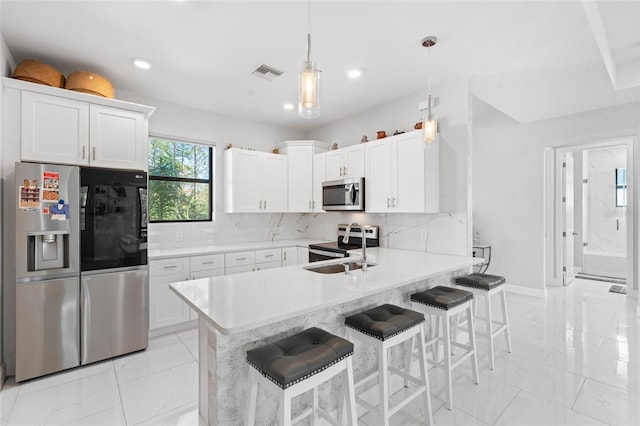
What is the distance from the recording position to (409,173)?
326 centimetres

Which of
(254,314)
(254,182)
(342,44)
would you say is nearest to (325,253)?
(254,182)

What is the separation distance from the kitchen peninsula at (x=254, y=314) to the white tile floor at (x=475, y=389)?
64 centimetres

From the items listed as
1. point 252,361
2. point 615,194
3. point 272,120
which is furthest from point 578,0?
point 615,194

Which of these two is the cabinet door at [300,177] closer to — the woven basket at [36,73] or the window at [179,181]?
the window at [179,181]

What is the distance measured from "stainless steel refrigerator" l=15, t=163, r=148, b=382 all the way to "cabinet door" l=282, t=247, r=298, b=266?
1765mm

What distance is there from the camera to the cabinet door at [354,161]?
379 centimetres

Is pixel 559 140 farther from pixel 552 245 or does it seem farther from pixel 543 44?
pixel 543 44

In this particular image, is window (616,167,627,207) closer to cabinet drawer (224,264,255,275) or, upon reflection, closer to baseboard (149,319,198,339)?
cabinet drawer (224,264,255,275)

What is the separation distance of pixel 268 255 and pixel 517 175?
13.9 feet

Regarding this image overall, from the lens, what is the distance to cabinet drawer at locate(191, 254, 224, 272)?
3449 millimetres

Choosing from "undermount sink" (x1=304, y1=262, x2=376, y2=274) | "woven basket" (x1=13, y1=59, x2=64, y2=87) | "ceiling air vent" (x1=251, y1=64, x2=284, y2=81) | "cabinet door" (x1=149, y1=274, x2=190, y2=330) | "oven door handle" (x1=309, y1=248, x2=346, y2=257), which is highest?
"ceiling air vent" (x1=251, y1=64, x2=284, y2=81)

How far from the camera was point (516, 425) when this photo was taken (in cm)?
188

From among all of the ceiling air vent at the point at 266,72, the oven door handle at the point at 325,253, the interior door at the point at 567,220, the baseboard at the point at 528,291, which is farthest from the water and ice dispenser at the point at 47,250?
the interior door at the point at 567,220

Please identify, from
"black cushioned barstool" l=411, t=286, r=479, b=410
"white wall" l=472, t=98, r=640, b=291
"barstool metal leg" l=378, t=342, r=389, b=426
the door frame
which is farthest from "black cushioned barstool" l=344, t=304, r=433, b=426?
the door frame
